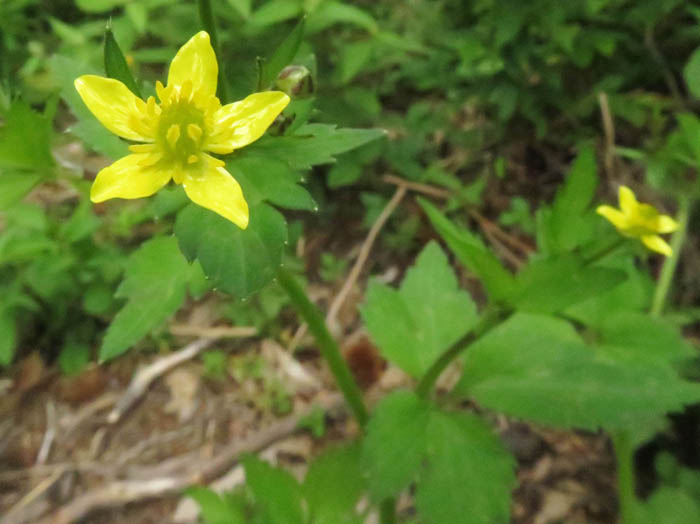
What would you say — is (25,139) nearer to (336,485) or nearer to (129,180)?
(129,180)

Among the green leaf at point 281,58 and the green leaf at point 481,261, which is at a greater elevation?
the green leaf at point 281,58

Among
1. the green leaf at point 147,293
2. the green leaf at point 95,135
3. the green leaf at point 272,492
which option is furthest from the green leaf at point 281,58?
the green leaf at point 272,492

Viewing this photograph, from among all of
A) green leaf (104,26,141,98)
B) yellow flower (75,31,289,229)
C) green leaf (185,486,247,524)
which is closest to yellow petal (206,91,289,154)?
yellow flower (75,31,289,229)

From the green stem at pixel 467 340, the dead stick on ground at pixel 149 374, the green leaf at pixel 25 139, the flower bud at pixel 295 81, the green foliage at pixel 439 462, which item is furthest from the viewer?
the dead stick on ground at pixel 149 374

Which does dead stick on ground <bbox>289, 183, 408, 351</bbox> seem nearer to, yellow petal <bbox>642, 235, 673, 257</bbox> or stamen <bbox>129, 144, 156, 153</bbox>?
yellow petal <bbox>642, 235, 673, 257</bbox>

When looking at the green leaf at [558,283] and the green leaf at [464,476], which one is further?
the green leaf at [464,476]

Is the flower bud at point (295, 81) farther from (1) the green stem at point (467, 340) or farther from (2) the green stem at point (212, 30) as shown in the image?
(1) the green stem at point (467, 340)

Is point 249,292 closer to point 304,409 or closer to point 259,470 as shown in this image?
point 259,470

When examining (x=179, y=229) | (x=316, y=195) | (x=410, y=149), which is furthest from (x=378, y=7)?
(x=179, y=229)
